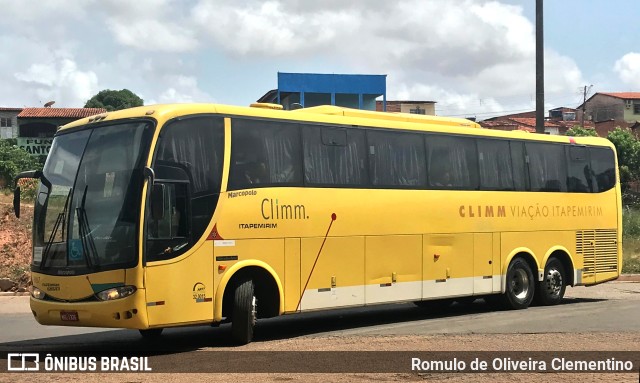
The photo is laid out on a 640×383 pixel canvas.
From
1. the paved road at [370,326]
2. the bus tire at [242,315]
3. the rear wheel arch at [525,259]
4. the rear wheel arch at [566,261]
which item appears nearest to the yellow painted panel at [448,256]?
the paved road at [370,326]

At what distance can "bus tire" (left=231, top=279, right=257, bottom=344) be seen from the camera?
36.1 ft

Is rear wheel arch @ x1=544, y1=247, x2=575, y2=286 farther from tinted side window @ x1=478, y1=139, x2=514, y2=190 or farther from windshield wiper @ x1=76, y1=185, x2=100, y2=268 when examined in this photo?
windshield wiper @ x1=76, y1=185, x2=100, y2=268

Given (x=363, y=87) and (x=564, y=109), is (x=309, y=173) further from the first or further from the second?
(x=564, y=109)

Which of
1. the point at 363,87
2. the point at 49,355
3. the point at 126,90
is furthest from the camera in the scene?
the point at 126,90

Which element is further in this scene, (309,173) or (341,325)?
(341,325)

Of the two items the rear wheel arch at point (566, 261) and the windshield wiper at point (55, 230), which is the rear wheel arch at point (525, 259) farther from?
the windshield wiper at point (55, 230)

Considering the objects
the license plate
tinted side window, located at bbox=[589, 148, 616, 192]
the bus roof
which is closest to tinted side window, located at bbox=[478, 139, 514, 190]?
the bus roof

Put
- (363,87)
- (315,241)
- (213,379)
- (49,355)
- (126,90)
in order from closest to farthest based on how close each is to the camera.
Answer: (213,379) < (49,355) < (315,241) < (363,87) < (126,90)

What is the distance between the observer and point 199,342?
1180cm

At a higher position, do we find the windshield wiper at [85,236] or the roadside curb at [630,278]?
the windshield wiper at [85,236]

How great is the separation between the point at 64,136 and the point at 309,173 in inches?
147

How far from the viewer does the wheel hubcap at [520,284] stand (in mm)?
15898

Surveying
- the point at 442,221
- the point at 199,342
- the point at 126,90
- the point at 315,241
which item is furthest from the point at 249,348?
the point at 126,90

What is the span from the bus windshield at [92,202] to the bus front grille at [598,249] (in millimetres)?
10684
